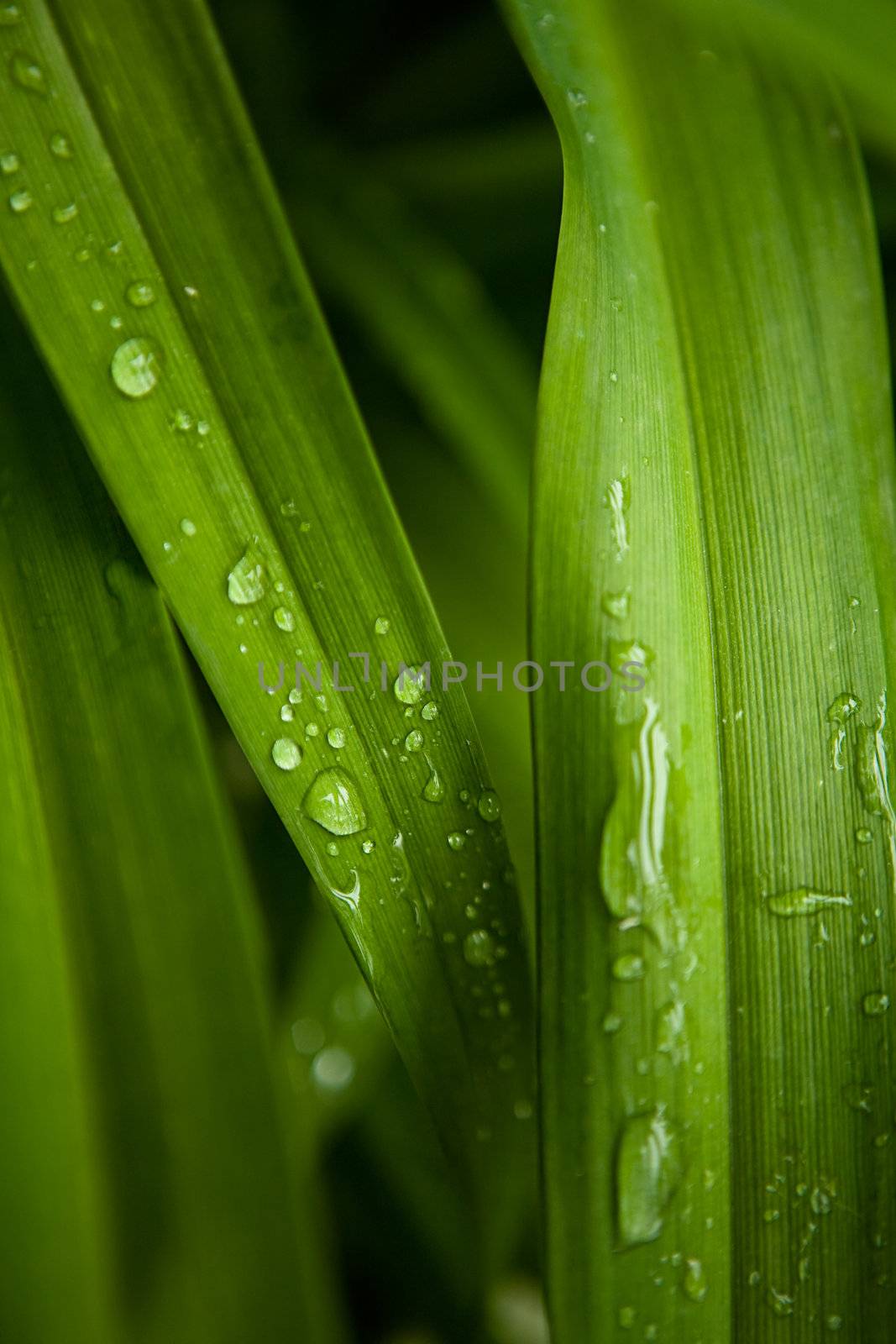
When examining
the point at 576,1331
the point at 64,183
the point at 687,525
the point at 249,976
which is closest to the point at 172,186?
the point at 64,183

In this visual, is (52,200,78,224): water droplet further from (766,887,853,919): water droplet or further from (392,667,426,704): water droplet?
(766,887,853,919): water droplet

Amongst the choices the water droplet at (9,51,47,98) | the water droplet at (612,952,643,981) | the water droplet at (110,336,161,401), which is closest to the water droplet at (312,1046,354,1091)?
the water droplet at (612,952,643,981)

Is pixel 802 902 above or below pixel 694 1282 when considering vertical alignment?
above

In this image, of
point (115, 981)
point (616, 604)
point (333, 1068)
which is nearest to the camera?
point (616, 604)

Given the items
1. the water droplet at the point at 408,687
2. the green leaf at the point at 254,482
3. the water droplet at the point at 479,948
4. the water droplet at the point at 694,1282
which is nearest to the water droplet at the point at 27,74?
the green leaf at the point at 254,482

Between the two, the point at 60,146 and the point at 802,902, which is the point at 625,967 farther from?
the point at 60,146

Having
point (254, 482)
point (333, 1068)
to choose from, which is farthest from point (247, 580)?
point (333, 1068)

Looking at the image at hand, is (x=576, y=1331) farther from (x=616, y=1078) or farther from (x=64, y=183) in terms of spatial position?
(x=64, y=183)
